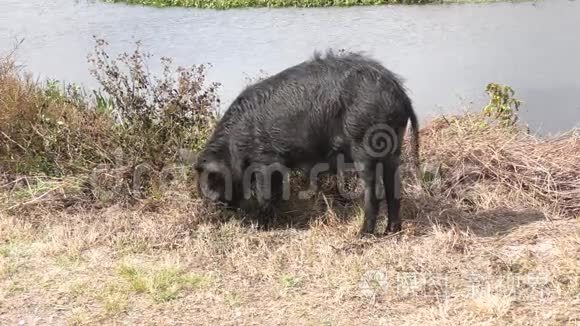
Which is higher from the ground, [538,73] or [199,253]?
[538,73]

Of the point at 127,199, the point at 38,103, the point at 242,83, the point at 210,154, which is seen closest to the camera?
the point at 210,154

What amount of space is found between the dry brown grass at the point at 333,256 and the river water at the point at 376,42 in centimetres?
156

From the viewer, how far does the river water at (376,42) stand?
30.2 feet

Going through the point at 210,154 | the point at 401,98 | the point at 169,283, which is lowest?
the point at 169,283

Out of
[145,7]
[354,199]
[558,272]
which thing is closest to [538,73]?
[354,199]

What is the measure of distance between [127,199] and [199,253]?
3.92ft

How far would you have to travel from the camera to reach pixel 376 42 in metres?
12.0

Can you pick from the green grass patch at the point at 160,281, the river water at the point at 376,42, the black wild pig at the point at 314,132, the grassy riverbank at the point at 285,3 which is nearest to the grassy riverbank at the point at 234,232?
the green grass patch at the point at 160,281

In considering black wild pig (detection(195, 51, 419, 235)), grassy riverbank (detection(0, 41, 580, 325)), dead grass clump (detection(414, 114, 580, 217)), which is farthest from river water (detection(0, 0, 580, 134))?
black wild pig (detection(195, 51, 419, 235))

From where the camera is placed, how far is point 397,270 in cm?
483

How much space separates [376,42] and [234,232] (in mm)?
7338

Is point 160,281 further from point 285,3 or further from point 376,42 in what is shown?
point 285,3

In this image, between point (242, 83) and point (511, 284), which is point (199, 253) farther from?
point (242, 83)

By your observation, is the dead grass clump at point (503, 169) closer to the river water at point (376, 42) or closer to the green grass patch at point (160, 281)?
the river water at point (376, 42)
